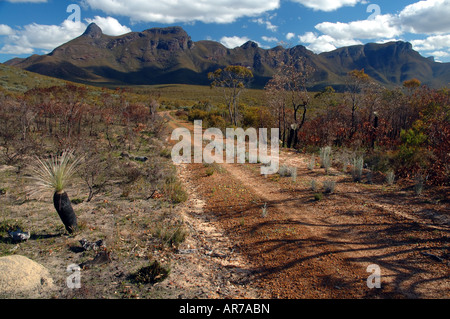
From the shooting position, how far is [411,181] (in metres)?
8.76

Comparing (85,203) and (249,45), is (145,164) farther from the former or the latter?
(249,45)

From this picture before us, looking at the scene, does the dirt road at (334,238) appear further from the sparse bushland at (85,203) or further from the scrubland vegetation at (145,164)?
the sparse bushland at (85,203)

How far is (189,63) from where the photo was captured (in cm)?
17488

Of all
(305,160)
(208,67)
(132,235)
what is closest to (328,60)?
(208,67)

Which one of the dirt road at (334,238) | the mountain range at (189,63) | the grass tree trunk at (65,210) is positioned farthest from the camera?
the mountain range at (189,63)

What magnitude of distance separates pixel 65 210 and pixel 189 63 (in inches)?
7157

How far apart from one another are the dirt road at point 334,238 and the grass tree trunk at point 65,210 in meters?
3.20

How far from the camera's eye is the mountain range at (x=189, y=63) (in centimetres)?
13112

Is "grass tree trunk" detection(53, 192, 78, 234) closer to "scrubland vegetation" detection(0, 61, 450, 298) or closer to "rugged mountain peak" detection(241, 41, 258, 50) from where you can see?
"scrubland vegetation" detection(0, 61, 450, 298)

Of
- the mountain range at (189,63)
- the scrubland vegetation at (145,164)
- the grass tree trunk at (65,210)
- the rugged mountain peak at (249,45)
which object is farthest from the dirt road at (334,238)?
the rugged mountain peak at (249,45)

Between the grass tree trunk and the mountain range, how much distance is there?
358 ft

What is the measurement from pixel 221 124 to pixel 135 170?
1691 cm

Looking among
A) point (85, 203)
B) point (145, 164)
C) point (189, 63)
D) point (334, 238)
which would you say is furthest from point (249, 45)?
point (334, 238)
